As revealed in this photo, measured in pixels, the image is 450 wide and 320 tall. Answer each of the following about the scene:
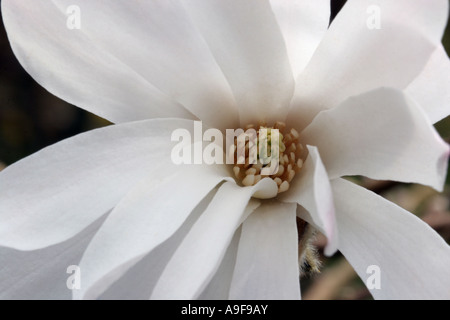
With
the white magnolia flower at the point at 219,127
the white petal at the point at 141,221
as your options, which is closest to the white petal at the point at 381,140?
the white magnolia flower at the point at 219,127

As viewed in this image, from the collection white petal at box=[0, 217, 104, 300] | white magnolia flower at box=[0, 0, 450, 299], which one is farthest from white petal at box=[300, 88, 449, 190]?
white petal at box=[0, 217, 104, 300]

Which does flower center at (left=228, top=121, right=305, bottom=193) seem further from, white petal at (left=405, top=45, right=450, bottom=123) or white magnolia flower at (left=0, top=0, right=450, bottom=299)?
white petal at (left=405, top=45, right=450, bottom=123)

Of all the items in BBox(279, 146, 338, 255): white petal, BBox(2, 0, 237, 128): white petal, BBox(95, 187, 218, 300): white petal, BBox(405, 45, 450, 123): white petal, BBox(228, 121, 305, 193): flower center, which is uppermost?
BBox(2, 0, 237, 128): white petal

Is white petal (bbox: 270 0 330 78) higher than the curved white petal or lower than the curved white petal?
higher

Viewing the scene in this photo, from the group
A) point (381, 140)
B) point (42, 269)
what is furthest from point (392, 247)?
point (42, 269)

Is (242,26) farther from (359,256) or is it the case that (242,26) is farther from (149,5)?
(359,256)

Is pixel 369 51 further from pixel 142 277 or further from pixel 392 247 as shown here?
pixel 142 277
